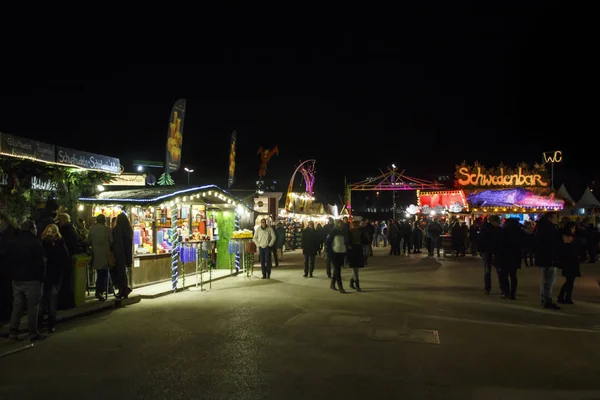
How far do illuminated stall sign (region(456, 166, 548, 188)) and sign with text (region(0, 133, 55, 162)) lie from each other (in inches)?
1101

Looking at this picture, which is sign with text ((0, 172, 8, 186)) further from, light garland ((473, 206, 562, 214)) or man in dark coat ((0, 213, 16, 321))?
light garland ((473, 206, 562, 214))

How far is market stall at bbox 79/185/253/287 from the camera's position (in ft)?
43.9

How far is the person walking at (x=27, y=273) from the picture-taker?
741 cm

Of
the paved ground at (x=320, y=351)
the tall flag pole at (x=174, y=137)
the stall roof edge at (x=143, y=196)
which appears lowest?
the paved ground at (x=320, y=351)

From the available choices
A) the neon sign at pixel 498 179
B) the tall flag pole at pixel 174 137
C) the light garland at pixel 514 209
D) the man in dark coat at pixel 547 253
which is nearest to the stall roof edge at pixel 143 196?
the tall flag pole at pixel 174 137

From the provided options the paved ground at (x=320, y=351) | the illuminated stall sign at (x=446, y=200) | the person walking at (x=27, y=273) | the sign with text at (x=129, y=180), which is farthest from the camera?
the illuminated stall sign at (x=446, y=200)

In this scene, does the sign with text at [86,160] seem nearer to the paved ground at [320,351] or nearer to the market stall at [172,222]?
the market stall at [172,222]

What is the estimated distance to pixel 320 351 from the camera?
692 cm

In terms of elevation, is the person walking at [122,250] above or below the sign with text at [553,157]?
below

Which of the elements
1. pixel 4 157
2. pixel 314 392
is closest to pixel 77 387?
pixel 314 392

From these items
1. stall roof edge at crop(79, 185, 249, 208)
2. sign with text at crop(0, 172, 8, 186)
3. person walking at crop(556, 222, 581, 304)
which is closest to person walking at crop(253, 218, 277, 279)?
stall roof edge at crop(79, 185, 249, 208)

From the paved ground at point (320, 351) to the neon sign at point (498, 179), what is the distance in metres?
23.3

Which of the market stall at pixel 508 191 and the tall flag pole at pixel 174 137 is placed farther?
the market stall at pixel 508 191

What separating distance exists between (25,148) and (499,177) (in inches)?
1175
